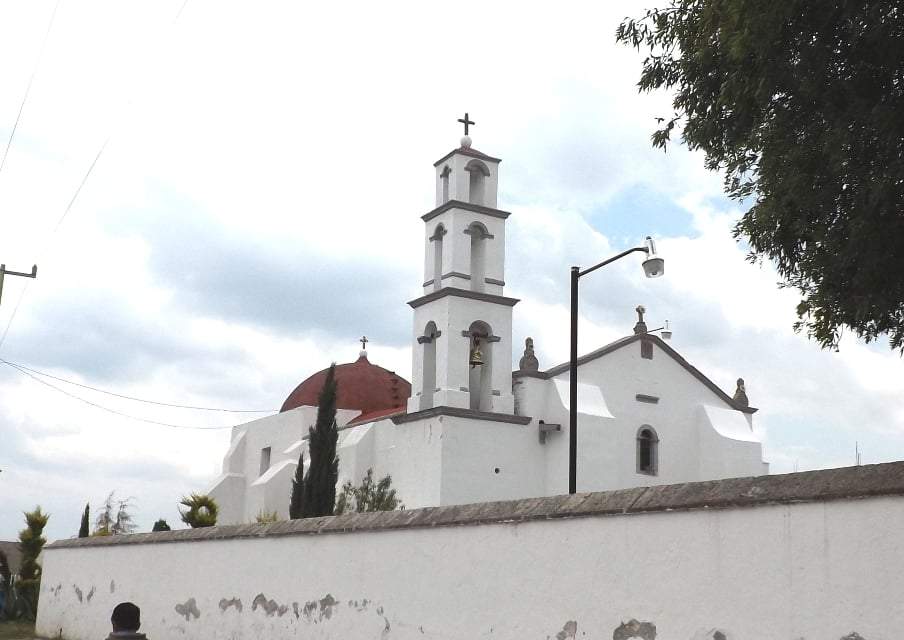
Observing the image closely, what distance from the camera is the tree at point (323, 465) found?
26.6 m

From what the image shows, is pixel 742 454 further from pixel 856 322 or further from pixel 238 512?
pixel 856 322

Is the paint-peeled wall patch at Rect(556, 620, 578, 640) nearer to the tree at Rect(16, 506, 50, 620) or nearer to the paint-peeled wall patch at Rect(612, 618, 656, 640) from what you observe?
the paint-peeled wall patch at Rect(612, 618, 656, 640)

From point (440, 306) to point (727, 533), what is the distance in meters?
23.1

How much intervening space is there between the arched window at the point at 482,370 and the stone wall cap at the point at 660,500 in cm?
1841

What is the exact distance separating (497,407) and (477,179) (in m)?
6.70

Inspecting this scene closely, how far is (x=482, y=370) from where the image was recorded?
98.0ft

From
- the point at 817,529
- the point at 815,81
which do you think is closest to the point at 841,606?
the point at 817,529

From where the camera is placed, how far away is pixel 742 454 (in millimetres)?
32531

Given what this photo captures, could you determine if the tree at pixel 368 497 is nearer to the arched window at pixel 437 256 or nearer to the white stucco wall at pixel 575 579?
the arched window at pixel 437 256

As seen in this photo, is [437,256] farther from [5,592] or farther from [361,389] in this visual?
[5,592]

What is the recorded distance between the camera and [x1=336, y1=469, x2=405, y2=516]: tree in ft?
97.2

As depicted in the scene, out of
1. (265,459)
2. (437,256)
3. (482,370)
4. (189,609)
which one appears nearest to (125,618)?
(189,609)

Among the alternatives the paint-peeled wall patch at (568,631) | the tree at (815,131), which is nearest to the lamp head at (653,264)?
the tree at (815,131)

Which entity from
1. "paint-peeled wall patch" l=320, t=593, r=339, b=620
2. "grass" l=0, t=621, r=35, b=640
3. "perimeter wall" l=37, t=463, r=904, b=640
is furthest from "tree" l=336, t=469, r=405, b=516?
"paint-peeled wall patch" l=320, t=593, r=339, b=620
